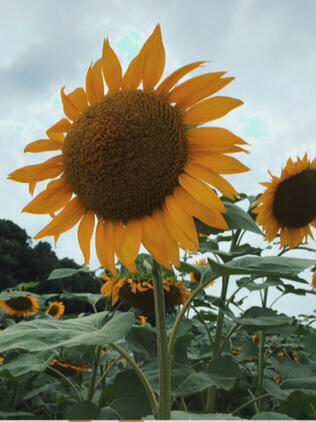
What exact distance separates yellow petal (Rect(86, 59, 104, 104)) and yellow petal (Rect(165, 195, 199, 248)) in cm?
42

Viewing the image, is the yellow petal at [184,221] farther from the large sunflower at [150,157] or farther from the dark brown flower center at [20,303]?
the dark brown flower center at [20,303]

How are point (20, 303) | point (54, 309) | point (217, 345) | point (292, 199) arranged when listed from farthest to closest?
point (54, 309) → point (20, 303) → point (292, 199) → point (217, 345)

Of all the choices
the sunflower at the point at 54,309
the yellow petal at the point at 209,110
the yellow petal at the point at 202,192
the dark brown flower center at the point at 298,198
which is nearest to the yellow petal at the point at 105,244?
the yellow petal at the point at 202,192

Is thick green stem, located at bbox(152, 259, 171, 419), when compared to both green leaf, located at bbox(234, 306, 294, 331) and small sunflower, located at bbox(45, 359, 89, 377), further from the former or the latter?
small sunflower, located at bbox(45, 359, 89, 377)

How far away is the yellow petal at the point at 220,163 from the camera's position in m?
1.24

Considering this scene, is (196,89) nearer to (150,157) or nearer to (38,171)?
(150,157)

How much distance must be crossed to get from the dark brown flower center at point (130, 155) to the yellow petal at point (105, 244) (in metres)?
0.04

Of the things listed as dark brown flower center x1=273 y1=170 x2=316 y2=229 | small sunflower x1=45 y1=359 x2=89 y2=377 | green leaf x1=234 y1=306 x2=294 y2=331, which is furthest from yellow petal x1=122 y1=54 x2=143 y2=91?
small sunflower x1=45 y1=359 x2=89 y2=377

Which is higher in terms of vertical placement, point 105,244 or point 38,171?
point 38,171

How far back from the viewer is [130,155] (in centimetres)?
128

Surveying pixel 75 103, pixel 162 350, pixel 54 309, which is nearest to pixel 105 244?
pixel 162 350

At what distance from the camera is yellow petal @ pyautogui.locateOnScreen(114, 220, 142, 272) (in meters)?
1.29

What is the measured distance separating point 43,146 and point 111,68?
1.07ft

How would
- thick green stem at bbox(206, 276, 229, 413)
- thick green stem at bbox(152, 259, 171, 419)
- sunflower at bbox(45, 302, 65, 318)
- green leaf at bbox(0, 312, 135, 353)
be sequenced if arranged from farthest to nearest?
sunflower at bbox(45, 302, 65, 318) < thick green stem at bbox(206, 276, 229, 413) < thick green stem at bbox(152, 259, 171, 419) < green leaf at bbox(0, 312, 135, 353)
